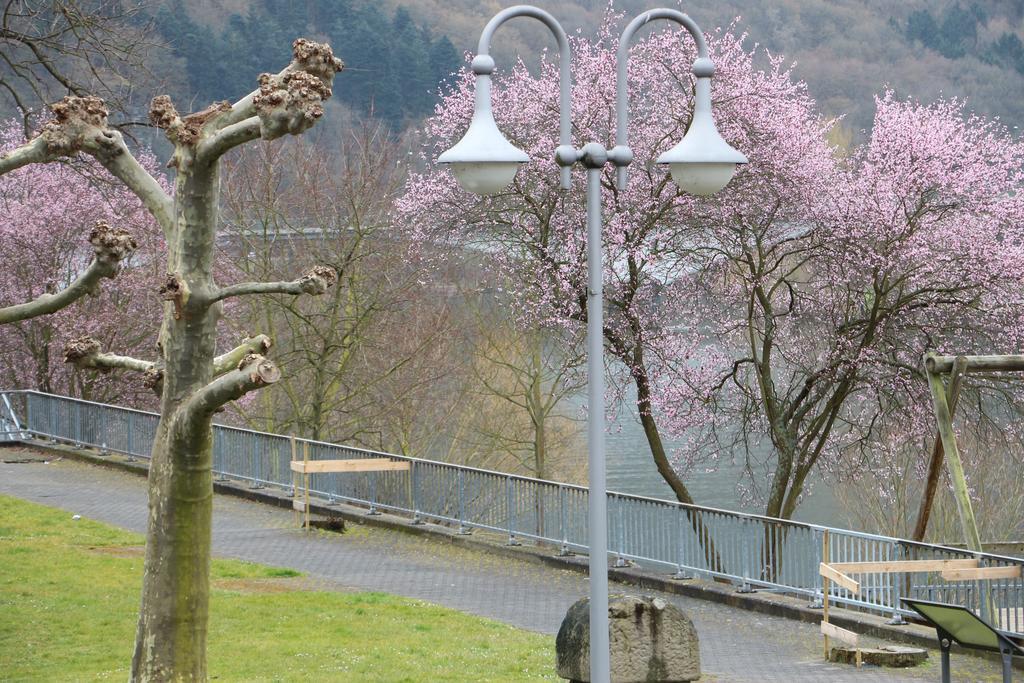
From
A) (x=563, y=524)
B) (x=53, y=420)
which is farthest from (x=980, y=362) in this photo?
(x=53, y=420)

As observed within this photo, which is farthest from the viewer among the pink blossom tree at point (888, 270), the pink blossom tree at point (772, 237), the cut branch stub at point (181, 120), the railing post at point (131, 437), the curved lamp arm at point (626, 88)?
the railing post at point (131, 437)

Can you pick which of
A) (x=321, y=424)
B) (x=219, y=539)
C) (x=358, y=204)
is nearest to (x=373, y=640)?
(x=219, y=539)

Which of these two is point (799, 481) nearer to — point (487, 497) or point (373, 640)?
point (487, 497)

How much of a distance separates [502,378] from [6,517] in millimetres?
25301

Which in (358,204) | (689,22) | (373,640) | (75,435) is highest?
(358,204)

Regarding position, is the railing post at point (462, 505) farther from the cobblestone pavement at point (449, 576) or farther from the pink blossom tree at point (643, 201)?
the pink blossom tree at point (643, 201)

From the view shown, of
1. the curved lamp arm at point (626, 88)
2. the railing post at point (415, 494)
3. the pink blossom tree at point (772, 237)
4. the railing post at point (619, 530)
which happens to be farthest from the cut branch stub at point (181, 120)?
the pink blossom tree at point (772, 237)

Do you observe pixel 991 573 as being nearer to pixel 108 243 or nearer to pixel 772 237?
pixel 108 243

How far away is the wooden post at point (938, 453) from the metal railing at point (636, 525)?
39.2 inches

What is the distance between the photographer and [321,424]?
114 feet

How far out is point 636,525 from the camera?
20.0m

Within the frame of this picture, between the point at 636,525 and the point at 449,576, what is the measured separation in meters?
2.71

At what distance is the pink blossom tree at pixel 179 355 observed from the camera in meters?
10.5

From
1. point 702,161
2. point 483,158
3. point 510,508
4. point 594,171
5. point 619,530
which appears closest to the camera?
point 483,158
